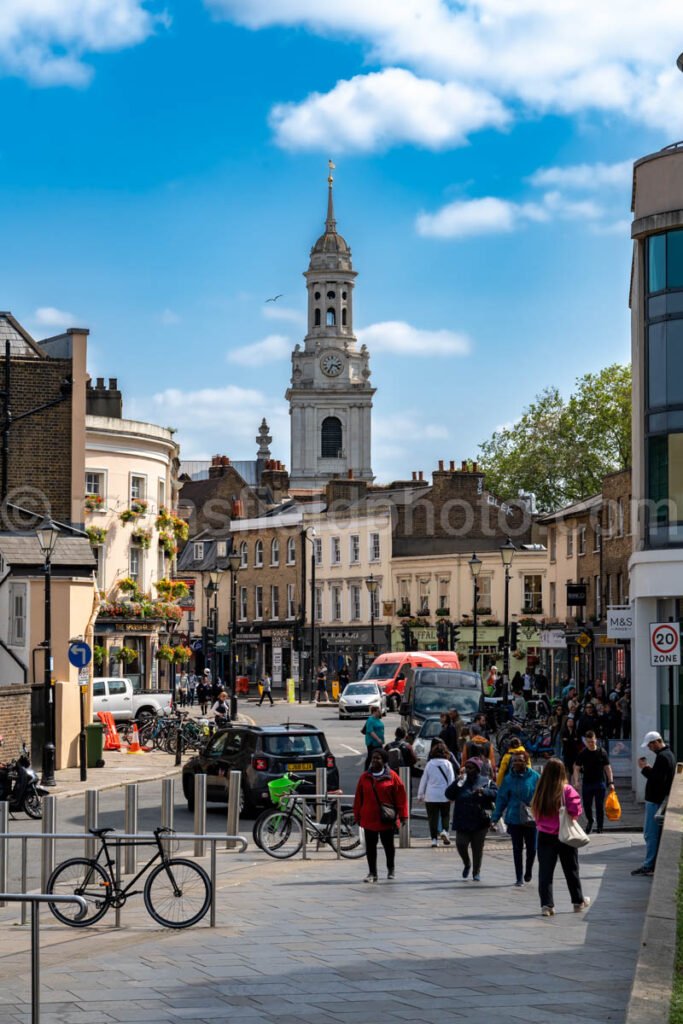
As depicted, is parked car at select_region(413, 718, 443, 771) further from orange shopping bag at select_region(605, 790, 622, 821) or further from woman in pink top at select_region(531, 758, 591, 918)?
woman in pink top at select_region(531, 758, 591, 918)

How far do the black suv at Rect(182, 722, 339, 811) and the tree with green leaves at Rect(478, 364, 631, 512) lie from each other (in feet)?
199

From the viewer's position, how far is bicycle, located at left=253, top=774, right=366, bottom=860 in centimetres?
2052

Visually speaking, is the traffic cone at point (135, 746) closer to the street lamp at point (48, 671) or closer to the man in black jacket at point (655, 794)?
the street lamp at point (48, 671)

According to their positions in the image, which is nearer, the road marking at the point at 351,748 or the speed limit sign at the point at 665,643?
the speed limit sign at the point at 665,643

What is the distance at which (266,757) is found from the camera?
2511 centimetres

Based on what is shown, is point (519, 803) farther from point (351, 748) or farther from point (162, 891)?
point (351, 748)

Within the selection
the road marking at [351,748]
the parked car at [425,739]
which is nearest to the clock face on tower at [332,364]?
the road marking at [351,748]

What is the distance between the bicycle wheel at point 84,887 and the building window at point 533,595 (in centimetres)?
6347

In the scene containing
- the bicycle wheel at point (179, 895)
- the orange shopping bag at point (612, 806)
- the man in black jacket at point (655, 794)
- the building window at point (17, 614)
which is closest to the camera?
the bicycle wheel at point (179, 895)

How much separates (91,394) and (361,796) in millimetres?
43815

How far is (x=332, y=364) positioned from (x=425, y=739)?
5333 inches

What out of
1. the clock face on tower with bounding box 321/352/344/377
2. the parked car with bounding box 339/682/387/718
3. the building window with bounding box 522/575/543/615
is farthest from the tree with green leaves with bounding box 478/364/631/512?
the clock face on tower with bounding box 321/352/344/377

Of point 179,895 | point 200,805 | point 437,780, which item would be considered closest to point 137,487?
point 437,780

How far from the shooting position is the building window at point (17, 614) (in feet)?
122
